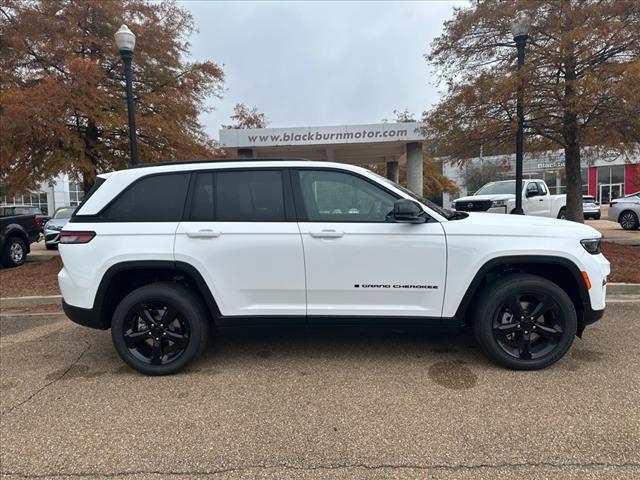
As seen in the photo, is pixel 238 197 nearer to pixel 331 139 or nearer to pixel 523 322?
pixel 523 322

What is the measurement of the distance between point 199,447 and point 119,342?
1512 mm

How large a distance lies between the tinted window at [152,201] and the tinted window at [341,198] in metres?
1.12

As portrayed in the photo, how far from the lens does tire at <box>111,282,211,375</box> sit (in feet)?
12.1

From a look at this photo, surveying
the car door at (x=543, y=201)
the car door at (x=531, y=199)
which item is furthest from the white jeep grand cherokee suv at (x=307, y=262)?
the car door at (x=543, y=201)

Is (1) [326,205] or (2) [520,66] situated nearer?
(1) [326,205]

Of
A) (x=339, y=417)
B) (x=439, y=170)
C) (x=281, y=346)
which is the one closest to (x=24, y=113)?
(x=281, y=346)

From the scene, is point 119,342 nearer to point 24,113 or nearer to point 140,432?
point 140,432

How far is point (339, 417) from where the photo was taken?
2.99m

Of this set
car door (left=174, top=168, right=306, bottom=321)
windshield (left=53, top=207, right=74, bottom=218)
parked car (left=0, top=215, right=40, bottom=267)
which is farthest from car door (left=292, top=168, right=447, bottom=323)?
windshield (left=53, top=207, right=74, bottom=218)

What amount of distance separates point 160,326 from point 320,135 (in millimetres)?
9632

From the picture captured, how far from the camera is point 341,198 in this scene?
3.69 meters

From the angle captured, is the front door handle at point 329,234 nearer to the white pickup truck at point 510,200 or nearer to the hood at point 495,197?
the white pickup truck at point 510,200

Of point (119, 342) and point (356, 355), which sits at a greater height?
point (119, 342)

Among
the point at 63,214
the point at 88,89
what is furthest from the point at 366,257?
the point at 63,214
